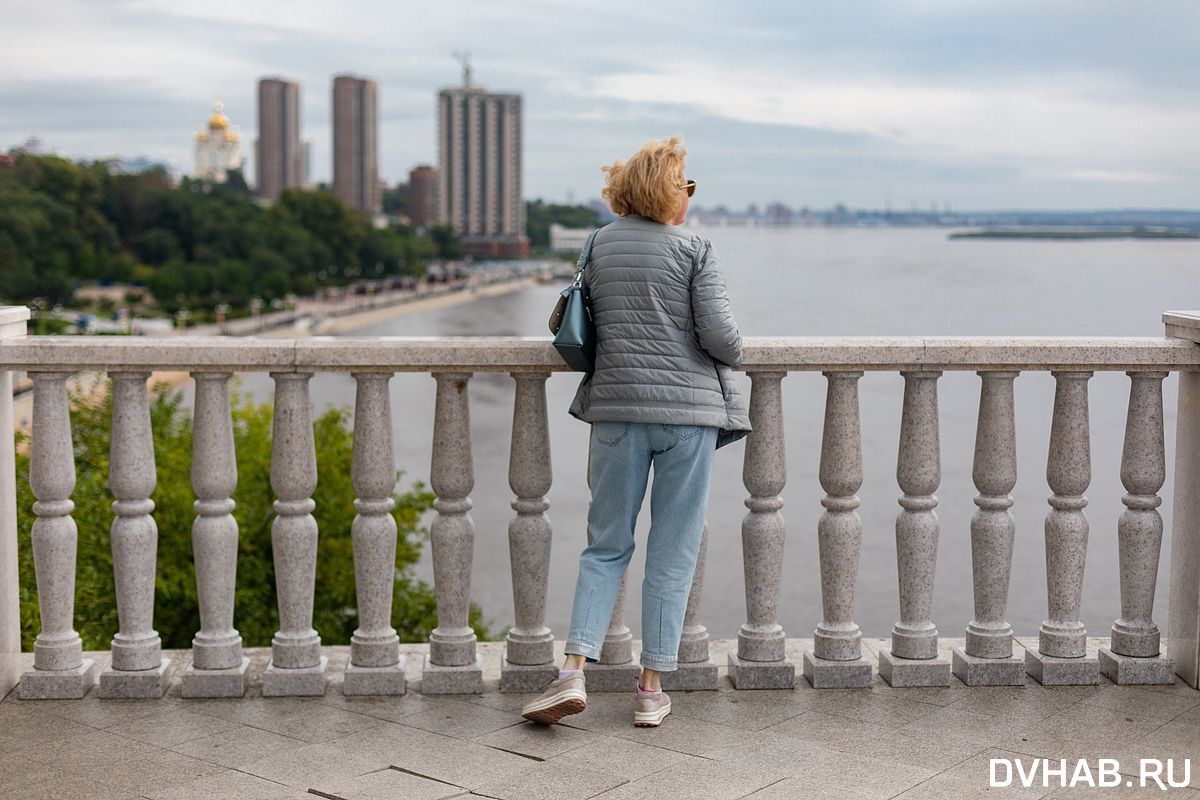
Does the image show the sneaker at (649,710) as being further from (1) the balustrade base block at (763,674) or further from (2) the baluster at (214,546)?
(2) the baluster at (214,546)

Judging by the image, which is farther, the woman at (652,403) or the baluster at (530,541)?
the baluster at (530,541)

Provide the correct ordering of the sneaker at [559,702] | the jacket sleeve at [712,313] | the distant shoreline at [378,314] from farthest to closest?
the distant shoreline at [378,314] < the sneaker at [559,702] < the jacket sleeve at [712,313]

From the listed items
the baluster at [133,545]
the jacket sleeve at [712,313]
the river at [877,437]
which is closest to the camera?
the jacket sleeve at [712,313]

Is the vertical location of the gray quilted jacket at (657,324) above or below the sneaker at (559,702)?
above

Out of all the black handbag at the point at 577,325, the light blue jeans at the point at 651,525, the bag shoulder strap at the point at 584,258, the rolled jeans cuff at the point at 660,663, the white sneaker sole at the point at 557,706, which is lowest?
the white sneaker sole at the point at 557,706

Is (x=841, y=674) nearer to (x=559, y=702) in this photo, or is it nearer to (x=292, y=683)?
(x=559, y=702)

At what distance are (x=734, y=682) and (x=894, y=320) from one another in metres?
122

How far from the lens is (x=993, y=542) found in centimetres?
529

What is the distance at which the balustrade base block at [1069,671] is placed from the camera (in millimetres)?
5305

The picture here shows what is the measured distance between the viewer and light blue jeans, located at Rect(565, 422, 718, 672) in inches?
187

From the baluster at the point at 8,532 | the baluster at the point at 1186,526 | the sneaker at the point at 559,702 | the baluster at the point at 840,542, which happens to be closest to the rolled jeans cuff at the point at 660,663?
the sneaker at the point at 559,702

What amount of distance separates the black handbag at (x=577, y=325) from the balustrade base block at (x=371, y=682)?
4.54 feet

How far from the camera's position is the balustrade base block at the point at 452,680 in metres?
5.15

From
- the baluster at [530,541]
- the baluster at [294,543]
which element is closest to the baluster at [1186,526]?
the baluster at [530,541]
